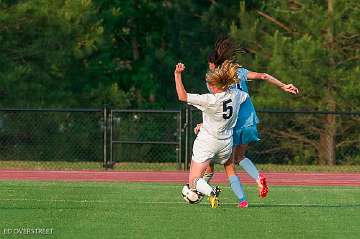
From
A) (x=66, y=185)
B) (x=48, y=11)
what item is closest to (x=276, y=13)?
(x=48, y=11)

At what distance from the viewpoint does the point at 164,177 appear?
2516 cm

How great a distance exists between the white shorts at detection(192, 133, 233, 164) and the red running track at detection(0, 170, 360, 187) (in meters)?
8.35

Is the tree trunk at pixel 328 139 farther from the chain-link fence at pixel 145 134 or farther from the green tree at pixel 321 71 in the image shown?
the chain-link fence at pixel 145 134

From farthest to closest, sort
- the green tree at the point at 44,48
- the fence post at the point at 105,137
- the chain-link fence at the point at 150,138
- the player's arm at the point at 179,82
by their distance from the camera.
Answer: the green tree at the point at 44,48
the chain-link fence at the point at 150,138
the fence post at the point at 105,137
the player's arm at the point at 179,82

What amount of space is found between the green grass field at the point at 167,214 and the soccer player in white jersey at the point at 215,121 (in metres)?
0.41

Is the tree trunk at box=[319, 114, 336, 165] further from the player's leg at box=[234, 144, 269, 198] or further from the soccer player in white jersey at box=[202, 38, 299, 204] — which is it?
the soccer player in white jersey at box=[202, 38, 299, 204]

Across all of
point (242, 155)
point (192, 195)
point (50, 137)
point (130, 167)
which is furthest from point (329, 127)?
point (192, 195)

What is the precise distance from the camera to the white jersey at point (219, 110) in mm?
14242

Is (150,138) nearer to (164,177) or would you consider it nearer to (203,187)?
(164,177)

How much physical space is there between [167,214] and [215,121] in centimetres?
128

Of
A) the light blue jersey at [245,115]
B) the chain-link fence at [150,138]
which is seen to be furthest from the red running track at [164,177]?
the light blue jersey at [245,115]

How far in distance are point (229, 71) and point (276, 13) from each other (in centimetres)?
2391

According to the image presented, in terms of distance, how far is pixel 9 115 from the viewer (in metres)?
34.0

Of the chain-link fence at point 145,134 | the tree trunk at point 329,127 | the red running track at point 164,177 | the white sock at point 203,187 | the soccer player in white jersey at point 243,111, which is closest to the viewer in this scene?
the white sock at point 203,187
